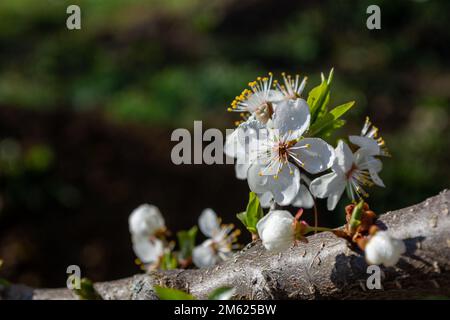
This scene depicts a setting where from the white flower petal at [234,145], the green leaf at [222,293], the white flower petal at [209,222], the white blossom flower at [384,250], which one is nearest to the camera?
the white blossom flower at [384,250]

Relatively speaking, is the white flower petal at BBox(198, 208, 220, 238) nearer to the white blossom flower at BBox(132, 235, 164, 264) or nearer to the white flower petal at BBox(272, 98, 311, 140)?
the white blossom flower at BBox(132, 235, 164, 264)

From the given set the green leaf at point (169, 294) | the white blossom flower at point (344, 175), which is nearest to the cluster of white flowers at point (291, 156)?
the white blossom flower at point (344, 175)

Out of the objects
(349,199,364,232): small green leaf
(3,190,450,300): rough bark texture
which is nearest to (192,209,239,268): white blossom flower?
(3,190,450,300): rough bark texture

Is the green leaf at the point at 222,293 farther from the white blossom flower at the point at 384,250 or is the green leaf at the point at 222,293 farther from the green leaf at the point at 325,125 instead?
the green leaf at the point at 325,125

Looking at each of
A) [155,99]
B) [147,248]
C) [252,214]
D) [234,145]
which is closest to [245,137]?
[234,145]

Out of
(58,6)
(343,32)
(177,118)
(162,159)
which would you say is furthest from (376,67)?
(58,6)

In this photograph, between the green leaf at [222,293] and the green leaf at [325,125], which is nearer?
the green leaf at [222,293]

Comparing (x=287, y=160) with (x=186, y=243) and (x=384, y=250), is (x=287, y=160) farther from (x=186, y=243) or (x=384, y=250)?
(x=186, y=243)
